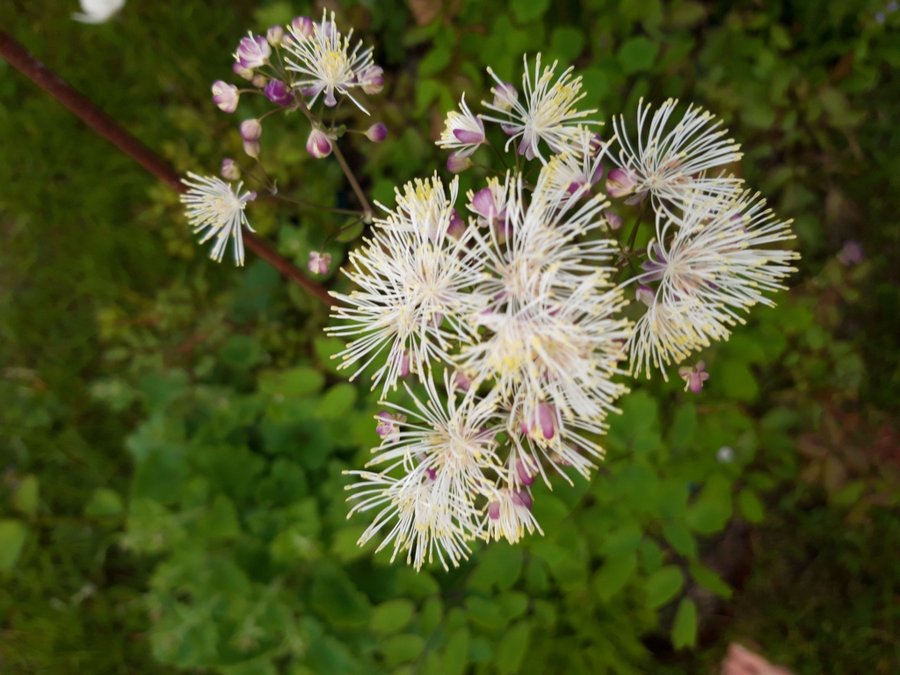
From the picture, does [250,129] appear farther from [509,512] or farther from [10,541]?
[10,541]

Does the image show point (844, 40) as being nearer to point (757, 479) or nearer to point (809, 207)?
point (809, 207)

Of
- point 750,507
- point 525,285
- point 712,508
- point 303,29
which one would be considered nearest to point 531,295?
point 525,285

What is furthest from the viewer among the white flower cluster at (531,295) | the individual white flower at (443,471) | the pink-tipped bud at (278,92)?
the pink-tipped bud at (278,92)

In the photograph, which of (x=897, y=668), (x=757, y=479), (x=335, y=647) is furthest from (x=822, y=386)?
(x=335, y=647)

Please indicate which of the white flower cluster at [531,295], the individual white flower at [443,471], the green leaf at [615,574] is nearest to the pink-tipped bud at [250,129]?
the white flower cluster at [531,295]

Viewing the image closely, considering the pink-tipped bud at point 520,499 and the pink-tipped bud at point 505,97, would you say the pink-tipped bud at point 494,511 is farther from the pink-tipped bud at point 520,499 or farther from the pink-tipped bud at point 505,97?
the pink-tipped bud at point 505,97
